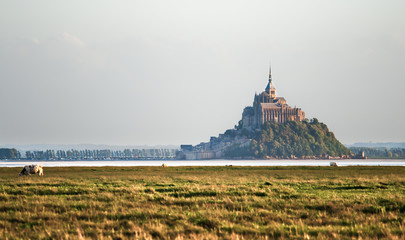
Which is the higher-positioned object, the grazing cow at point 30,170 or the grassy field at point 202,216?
the grazing cow at point 30,170

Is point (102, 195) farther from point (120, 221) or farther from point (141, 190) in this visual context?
point (120, 221)

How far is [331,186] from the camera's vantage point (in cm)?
3381

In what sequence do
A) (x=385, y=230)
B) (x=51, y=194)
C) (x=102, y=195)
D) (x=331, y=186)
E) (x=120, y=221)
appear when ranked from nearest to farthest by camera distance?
1. (x=385, y=230)
2. (x=120, y=221)
3. (x=102, y=195)
4. (x=51, y=194)
5. (x=331, y=186)

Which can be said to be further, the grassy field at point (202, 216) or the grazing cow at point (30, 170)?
the grazing cow at point (30, 170)

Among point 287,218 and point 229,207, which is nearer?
point 287,218

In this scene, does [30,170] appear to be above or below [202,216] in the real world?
above

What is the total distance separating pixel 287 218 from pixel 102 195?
1109 centimetres

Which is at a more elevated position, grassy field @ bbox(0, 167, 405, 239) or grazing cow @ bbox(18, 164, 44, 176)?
grazing cow @ bbox(18, 164, 44, 176)

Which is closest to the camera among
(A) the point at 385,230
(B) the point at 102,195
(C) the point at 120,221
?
(A) the point at 385,230

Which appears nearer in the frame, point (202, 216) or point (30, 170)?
point (202, 216)

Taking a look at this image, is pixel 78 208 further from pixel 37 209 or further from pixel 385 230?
pixel 385 230

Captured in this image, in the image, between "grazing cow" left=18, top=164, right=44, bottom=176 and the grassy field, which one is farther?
"grazing cow" left=18, top=164, right=44, bottom=176

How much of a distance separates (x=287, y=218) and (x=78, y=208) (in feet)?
29.1

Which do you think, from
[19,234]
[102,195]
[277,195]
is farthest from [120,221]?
[277,195]
